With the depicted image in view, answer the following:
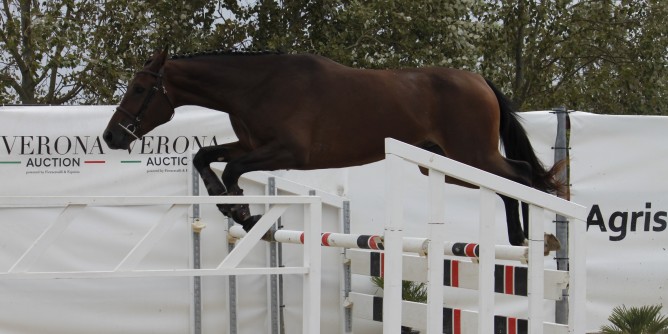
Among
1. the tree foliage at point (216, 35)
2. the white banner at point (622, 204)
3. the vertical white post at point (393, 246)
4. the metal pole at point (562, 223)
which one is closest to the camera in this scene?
the vertical white post at point (393, 246)

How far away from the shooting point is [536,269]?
12.5 feet

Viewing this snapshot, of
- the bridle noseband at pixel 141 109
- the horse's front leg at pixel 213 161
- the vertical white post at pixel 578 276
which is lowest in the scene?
the vertical white post at pixel 578 276

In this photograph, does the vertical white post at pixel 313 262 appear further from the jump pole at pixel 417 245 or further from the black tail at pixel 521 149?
the black tail at pixel 521 149

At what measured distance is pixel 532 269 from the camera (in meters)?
3.83

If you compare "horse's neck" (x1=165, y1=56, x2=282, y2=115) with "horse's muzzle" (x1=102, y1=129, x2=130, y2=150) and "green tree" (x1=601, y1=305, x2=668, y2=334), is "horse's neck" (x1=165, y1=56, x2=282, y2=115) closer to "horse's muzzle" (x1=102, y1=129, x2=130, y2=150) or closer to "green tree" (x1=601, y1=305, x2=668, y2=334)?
"horse's muzzle" (x1=102, y1=129, x2=130, y2=150)

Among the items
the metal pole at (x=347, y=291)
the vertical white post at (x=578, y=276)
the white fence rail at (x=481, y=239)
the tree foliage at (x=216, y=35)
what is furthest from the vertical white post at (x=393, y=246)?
the tree foliage at (x=216, y=35)

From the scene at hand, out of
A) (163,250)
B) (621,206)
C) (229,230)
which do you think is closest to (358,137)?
(229,230)

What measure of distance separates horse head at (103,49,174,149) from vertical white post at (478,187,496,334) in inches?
75.0

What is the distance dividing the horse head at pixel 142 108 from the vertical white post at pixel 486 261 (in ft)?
6.25

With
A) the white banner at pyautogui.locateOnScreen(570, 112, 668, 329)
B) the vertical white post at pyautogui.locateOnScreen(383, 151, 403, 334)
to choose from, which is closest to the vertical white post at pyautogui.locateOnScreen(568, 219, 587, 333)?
the vertical white post at pyautogui.locateOnScreen(383, 151, 403, 334)

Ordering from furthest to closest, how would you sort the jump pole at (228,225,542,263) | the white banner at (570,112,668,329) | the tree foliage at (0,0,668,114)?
the tree foliage at (0,0,668,114)
the white banner at (570,112,668,329)
the jump pole at (228,225,542,263)

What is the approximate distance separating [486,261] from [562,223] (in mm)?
2314

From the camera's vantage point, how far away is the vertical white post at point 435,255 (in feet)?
12.2

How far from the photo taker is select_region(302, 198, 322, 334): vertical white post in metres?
3.99
